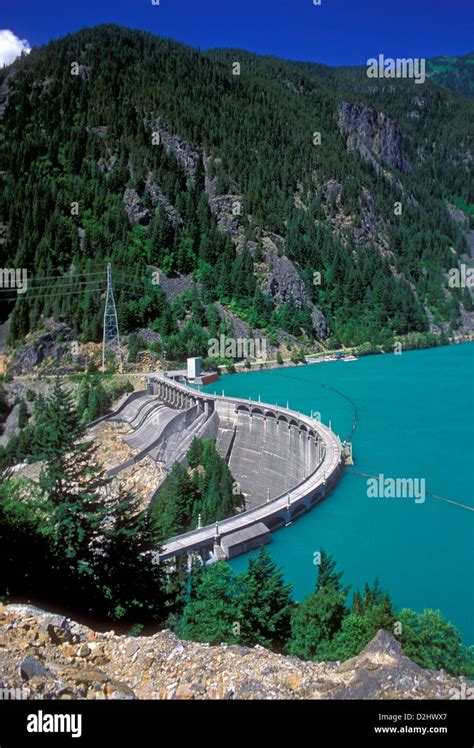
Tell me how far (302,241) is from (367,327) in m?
9.89

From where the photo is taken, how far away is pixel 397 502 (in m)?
18.0

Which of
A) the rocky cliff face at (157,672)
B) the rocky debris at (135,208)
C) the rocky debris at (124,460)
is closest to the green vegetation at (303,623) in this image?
the rocky cliff face at (157,672)

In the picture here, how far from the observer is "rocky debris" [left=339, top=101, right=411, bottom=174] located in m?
79.8

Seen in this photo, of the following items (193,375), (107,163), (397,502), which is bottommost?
(397,502)

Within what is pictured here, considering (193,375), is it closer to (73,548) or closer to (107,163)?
(107,163)

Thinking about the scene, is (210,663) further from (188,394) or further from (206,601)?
(188,394)

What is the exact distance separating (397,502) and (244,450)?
7.97 m

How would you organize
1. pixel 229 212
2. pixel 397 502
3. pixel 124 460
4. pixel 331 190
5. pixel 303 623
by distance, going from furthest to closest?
pixel 331 190, pixel 229 212, pixel 124 460, pixel 397 502, pixel 303 623

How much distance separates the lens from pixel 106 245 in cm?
4638

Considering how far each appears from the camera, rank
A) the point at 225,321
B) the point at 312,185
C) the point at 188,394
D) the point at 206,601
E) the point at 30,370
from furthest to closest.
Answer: the point at 312,185 < the point at 225,321 < the point at 30,370 < the point at 188,394 < the point at 206,601

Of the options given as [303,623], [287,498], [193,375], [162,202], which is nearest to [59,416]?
[303,623]

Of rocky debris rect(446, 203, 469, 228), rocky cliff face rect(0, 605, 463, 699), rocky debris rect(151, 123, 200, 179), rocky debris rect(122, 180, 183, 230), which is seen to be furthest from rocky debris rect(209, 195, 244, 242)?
rocky cliff face rect(0, 605, 463, 699)
